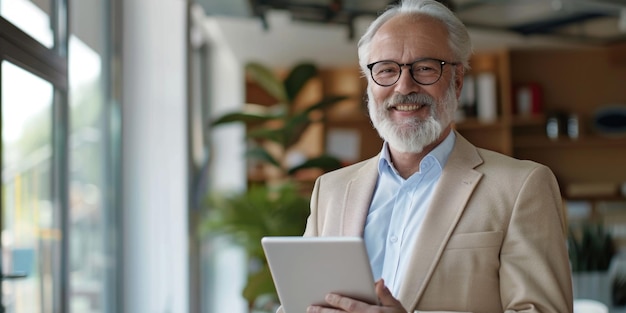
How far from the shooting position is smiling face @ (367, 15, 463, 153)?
1.52 m

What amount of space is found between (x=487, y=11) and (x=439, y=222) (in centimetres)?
376

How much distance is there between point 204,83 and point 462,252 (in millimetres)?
5843

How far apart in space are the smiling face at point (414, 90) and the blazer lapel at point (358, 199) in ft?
0.38

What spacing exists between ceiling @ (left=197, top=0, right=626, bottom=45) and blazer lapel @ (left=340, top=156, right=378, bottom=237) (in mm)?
2851

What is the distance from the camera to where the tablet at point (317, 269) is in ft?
4.41

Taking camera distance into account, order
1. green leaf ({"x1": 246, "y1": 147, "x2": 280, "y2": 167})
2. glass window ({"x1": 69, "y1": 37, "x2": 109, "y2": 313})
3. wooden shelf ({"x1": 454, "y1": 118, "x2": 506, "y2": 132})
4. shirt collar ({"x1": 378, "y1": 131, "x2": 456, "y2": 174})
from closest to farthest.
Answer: shirt collar ({"x1": 378, "y1": 131, "x2": 456, "y2": 174}) → glass window ({"x1": 69, "y1": 37, "x2": 109, "y2": 313}) → green leaf ({"x1": 246, "y1": 147, "x2": 280, "y2": 167}) → wooden shelf ({"x1": 454, "y1": 118, "x2": 506, "y2": 132})

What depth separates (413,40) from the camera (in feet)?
5.01

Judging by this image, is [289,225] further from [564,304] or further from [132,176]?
[564,304]

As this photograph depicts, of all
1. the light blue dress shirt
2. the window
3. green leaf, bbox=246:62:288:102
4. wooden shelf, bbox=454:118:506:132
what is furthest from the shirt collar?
wooden shelf, bbox=454:118:506:132

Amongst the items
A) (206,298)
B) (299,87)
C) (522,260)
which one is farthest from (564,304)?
(206,298)

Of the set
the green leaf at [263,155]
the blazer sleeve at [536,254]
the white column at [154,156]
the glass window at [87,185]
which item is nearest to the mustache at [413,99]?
the blazer sleeve at [536,254]

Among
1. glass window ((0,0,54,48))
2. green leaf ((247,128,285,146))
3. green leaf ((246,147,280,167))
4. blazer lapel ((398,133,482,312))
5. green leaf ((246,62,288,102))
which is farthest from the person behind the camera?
green leaf ((246,62,288,102))

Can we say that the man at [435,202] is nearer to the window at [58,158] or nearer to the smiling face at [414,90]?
the smiling face at [414,90]

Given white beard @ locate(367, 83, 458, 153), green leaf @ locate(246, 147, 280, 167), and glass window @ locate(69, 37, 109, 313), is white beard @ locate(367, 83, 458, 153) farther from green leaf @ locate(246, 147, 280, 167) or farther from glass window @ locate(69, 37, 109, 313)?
green leaf @ locate(246, 147, 280, 167)
